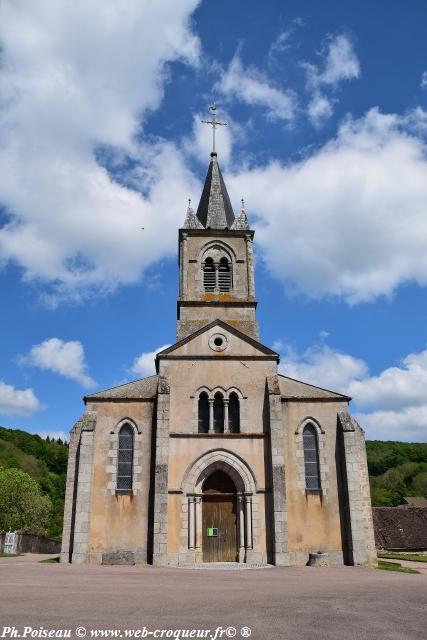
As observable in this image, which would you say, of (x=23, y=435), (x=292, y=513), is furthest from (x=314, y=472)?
(x=23, y=435)

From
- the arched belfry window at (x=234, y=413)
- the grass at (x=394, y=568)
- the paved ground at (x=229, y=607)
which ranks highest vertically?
the arched belfry window at (x=234, y=413)

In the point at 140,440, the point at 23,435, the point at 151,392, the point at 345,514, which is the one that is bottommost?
the point at 345,514

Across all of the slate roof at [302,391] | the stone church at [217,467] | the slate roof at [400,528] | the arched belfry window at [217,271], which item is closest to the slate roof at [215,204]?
the arched belfry window at [217,271]

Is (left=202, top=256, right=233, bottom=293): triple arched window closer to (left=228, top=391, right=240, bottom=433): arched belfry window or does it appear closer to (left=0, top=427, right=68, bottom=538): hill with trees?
(left=228, top=391, right=240, bottom=433): arched belfry window

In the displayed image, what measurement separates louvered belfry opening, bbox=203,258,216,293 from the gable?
4386mm

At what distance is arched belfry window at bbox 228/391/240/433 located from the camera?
23359mm

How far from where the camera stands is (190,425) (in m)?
22.9

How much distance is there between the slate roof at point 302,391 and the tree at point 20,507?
3961 cm

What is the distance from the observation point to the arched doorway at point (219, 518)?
849 inches

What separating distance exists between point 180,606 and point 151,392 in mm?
15465

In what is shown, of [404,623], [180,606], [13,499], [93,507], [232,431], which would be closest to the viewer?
[404,623]

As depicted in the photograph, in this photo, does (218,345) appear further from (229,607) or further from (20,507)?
(20,507)

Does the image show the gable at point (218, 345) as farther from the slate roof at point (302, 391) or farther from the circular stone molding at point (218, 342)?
the slate roof at point (302, 391)

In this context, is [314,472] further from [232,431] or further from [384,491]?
[384,491]
